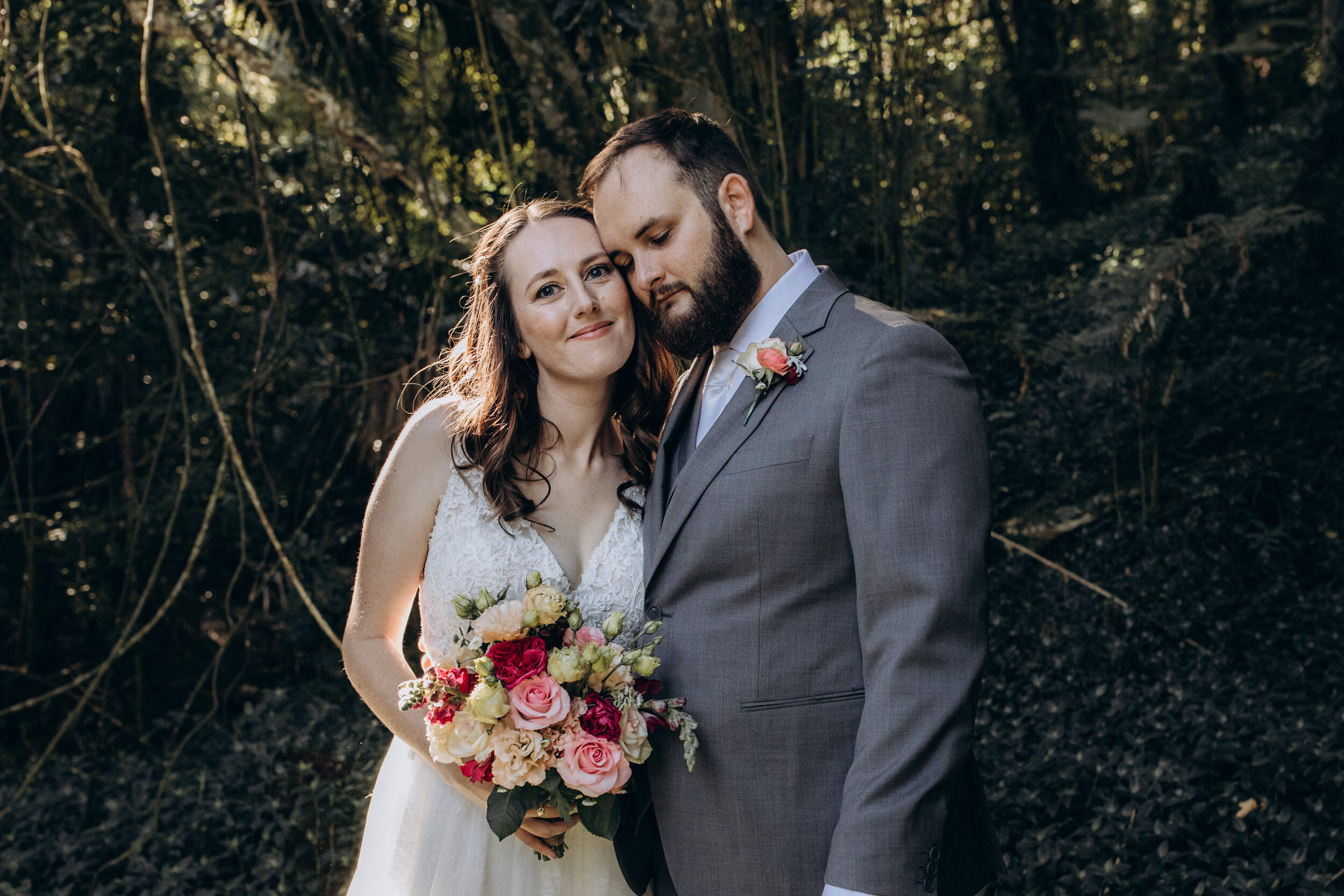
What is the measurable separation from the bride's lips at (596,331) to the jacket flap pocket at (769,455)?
60 cm

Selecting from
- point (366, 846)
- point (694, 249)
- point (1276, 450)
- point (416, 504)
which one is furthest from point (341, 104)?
point (1276, 450)

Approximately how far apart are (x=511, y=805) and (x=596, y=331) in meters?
1.04

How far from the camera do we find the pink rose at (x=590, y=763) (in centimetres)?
162

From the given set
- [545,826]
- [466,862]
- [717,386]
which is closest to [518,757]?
[545,826]

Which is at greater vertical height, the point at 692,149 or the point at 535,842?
the point at 692,149

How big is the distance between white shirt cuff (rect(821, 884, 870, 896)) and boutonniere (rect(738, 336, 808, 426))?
2.53 ft

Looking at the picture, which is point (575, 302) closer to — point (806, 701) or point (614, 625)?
point (614, 625)

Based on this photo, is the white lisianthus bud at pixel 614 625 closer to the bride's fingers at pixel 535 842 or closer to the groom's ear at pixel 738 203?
the bride's fingers at pixel 535 842

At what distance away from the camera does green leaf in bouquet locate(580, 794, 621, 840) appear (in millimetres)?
1680

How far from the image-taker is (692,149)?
1892 mm

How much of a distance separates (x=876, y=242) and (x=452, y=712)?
296cm

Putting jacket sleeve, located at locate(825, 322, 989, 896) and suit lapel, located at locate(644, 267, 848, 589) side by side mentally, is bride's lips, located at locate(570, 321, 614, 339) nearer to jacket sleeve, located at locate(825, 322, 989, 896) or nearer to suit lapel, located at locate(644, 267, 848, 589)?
suit lapel, located at locate(644, 267, 848, 589)

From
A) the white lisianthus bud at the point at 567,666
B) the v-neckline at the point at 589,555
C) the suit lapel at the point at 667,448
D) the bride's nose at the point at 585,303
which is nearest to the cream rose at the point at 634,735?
the white lisianthus bud at the point at 567,666

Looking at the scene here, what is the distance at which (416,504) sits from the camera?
7.25 feet
